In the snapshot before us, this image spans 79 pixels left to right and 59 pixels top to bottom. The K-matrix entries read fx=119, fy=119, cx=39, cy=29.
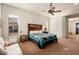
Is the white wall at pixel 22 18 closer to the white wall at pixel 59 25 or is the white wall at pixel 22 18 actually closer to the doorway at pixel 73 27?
the white wall at pixel 59 25

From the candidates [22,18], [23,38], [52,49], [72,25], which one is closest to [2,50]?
[23,38]

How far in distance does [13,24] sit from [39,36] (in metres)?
0.55

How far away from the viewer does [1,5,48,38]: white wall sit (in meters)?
2.20

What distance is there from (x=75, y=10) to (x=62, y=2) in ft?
0.95

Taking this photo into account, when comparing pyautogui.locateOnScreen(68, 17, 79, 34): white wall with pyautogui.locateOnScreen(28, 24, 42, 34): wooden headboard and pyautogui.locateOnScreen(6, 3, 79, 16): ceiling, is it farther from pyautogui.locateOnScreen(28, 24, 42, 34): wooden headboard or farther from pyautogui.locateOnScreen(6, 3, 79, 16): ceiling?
pyautogui.locateOnScreen(28, 24, 42, 34): wooden headboard

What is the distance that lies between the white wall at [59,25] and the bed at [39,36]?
113 millimetres

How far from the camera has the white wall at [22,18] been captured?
220 centimetres

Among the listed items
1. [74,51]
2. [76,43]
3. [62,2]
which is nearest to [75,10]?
[62,2]

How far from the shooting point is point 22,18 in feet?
7.55

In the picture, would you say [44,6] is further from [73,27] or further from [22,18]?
[73,27]

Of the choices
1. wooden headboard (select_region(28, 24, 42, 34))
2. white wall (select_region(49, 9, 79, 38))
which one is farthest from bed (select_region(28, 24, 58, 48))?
white wall (select_region(49, 9, 79, 38))

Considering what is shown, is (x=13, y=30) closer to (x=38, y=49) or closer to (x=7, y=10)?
(x=7, y=10)

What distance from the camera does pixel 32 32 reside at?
2309mm

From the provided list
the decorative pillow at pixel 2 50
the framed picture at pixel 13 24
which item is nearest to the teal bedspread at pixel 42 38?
the framed picture at pixel 13 24
